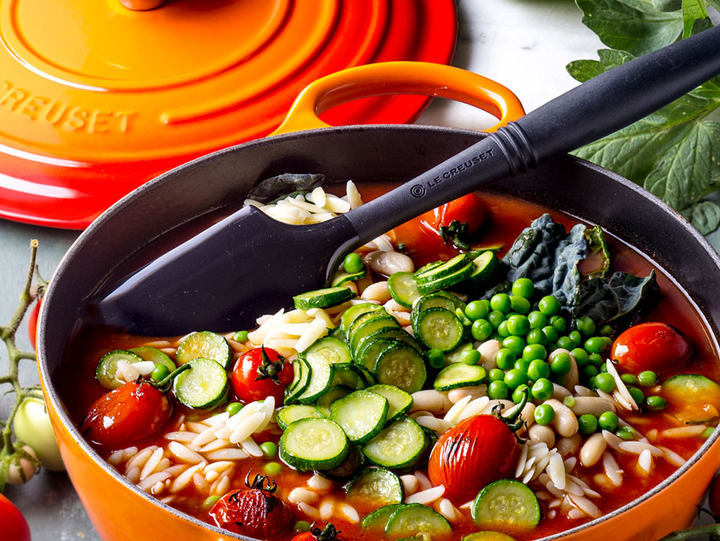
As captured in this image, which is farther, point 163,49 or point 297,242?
point 163,49

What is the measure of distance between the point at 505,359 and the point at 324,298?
1.28 ft

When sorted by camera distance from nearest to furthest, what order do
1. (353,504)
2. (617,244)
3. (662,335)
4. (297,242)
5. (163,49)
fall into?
(353,504) < (662,335) < (297,242) < (617,244) < (163,49)

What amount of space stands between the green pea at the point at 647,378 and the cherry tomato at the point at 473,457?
0.34 meters

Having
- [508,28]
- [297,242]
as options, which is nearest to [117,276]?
[297,242]

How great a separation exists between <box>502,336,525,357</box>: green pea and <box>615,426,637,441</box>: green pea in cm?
24

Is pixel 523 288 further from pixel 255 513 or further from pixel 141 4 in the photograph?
pixel 141 4

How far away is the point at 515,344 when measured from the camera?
1.66 meters

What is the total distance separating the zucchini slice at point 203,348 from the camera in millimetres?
→ 1671

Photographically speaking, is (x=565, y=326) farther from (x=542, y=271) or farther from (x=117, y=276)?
(x=117, y=276)

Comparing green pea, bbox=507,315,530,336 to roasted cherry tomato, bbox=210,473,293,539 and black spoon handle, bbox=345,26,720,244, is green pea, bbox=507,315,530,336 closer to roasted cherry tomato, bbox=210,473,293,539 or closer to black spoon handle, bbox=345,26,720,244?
black spoon handle, bbox=345,26,720,244

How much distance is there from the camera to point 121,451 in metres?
1.52

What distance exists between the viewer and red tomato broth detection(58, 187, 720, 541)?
142 centimetres

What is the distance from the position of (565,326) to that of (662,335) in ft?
0.63

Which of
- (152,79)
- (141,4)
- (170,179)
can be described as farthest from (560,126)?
(141,4)
